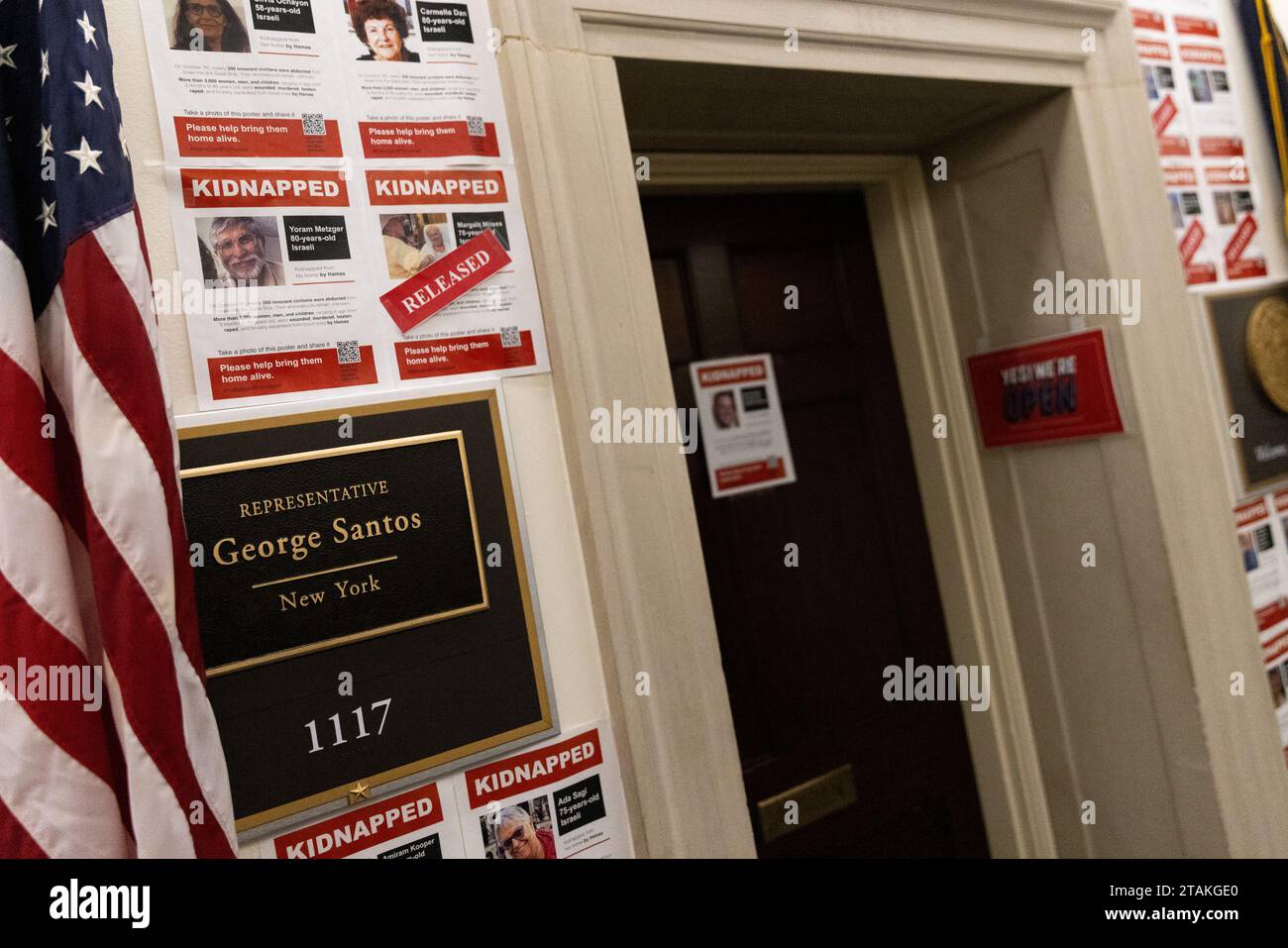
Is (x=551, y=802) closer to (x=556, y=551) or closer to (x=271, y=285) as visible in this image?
(x=556, y=551)

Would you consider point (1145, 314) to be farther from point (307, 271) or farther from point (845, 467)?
point (307, 271)

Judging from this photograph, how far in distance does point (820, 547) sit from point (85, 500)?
1610 millimetres

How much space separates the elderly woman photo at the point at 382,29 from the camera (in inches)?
56.1

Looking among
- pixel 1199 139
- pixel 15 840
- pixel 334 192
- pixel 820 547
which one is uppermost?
pixel 1199 139

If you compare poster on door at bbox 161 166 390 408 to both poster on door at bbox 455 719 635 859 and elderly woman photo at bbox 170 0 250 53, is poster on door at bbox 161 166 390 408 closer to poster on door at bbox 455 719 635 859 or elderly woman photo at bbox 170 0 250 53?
elderly woman photo at bbox 170 0 250 53

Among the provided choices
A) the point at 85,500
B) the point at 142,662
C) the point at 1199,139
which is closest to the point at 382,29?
the point at 85,500

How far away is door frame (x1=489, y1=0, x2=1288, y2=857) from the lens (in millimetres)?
1491

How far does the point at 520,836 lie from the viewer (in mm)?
1400

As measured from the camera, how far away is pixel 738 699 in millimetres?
2133

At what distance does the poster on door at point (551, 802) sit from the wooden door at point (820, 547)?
27.3 inches

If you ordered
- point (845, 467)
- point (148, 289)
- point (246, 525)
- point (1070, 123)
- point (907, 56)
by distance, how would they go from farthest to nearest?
point (845, 467) < point (1070, 123) < point (907, 56) < point (246, 525) < point (148, 289)

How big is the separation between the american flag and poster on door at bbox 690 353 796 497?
49.2 inches

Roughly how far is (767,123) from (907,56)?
0.31m
